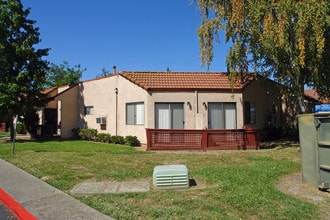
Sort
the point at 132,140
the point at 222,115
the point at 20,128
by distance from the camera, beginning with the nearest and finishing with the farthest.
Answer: the point at 132,140
the point at 222,115
the point at 20,128

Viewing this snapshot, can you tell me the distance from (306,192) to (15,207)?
19.4 feet

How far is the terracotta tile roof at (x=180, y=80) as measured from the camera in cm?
1755

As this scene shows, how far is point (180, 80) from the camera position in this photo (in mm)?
18234

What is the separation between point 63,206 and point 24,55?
16424 millimetres

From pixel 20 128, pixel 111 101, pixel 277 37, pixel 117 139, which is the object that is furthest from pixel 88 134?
pixel 277 37

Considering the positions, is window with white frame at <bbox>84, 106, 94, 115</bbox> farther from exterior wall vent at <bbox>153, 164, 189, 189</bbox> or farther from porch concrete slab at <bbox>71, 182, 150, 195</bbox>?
exterior wall vent at <bbox>153, 164, 189, 189</bbox>

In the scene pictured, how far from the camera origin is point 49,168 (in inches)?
389

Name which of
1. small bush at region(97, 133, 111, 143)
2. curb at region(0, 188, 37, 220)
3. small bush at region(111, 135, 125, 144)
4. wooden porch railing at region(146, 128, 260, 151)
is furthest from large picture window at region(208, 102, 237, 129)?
curb at region(0, 188, 37, 220)

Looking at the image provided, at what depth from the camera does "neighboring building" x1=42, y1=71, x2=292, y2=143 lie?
17.3 m

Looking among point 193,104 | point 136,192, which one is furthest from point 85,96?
point 136,192

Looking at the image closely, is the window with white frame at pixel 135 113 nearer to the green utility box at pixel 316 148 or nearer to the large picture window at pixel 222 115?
the large picture window at pixel 222 115

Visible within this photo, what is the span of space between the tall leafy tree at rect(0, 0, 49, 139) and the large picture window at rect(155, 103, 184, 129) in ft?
27.5

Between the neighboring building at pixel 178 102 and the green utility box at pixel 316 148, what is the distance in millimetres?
8425

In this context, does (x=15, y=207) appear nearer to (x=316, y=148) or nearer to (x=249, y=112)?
(x=316, y=148)
